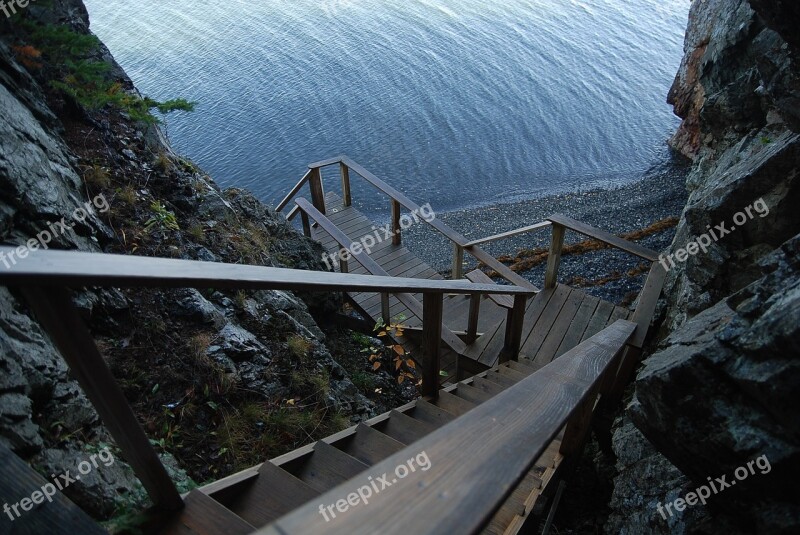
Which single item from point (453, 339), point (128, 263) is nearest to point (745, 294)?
point (128, 263)

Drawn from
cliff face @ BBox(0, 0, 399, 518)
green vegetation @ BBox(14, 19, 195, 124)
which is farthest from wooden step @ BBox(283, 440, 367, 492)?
green vegetation @ BBox(14, 19, 195, 124)

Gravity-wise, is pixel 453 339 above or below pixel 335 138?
above

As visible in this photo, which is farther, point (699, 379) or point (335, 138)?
point (335, 138)

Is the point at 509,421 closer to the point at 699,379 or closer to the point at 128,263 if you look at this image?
the point at 128,263

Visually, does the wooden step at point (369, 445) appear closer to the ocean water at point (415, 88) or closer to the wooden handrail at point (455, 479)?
the wooden handrail at point (455, 479)

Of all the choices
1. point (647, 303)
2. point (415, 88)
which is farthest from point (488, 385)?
point (415, 88)

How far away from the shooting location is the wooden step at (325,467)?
2.65 m

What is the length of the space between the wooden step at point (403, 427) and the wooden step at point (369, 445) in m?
0.24

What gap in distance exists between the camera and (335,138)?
83.9 ft

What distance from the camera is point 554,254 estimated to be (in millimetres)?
7004

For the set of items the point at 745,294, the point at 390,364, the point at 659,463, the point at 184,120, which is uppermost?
the point at 745,294

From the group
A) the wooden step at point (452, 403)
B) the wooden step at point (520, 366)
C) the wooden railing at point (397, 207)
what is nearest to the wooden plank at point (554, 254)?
the wooden railing at point (397, 207)

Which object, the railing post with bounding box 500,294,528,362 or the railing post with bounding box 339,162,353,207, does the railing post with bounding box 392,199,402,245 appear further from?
the railing post with bounding box 500,294,528,362

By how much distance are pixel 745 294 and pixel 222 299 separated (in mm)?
4552
